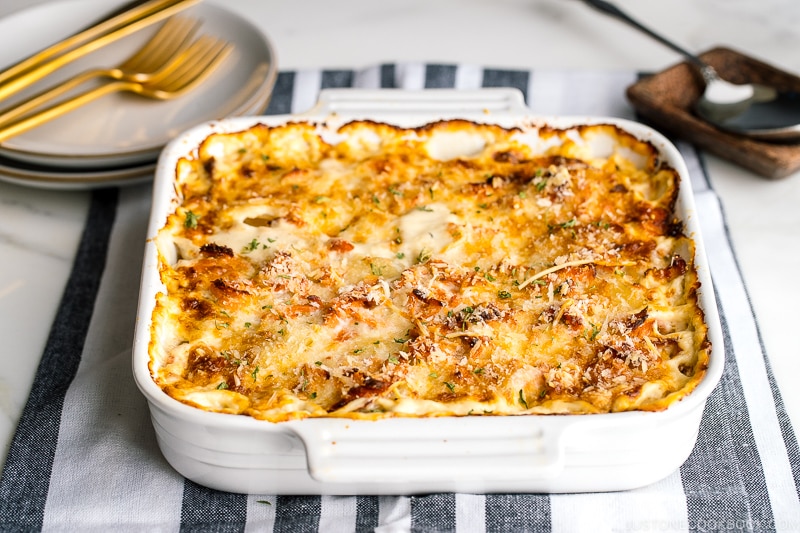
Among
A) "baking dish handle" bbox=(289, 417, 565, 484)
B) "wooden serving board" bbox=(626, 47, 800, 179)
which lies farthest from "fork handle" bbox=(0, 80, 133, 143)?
"wooden serving board" bbox=(626, 47, 800, 179)

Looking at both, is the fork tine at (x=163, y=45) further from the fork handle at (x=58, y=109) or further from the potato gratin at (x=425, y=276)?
the potato gratin at (x=425, y=276)

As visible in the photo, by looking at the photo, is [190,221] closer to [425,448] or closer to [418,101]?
[418,101]

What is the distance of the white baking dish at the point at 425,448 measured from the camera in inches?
71.6

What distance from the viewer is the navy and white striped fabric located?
6.55 feet

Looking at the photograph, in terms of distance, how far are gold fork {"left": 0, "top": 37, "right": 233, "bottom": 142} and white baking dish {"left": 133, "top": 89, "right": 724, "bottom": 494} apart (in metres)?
1.11

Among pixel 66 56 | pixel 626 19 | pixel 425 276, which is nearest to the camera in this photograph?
pixel 425 276

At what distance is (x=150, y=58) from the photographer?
10.9ft

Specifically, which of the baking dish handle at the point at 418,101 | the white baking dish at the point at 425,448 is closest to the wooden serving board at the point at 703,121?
the baking dish handle at the point at 418,101

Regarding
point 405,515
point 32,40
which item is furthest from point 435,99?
point 32,40

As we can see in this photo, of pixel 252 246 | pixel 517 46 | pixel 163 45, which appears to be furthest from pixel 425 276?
pixel 517 46

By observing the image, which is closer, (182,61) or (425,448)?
(425,448)

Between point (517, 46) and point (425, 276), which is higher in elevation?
point (425, 276)

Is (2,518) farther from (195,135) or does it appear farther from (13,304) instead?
(195,135)

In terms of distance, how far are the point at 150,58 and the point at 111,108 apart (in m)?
0.25
